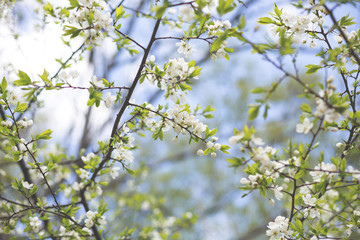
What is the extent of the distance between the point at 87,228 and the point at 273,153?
1098 mm

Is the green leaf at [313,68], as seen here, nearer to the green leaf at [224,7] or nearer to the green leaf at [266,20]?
the green leaf at [266,20]

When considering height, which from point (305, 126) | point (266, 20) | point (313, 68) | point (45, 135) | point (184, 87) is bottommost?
point (305, 126)

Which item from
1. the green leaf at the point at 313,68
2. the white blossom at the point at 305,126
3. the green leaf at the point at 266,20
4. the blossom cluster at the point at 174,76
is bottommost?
the white blossom at the point at 305,126

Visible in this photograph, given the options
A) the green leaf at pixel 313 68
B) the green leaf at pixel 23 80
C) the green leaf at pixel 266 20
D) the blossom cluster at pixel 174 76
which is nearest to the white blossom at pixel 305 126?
the green leaf at pixel 313 68

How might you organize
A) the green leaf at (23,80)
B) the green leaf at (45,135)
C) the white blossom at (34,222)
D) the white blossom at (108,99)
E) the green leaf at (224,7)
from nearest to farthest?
1. the green leaf at (224,7)
2. the green leaf at (23,80)
3. the white blossom at (108,99)
4. the green leaf at (45,135)
5. the white blossom at (34,222)

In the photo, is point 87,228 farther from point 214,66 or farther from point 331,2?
point 214,66

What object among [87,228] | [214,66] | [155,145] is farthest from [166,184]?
[87,228]

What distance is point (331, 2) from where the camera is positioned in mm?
1030

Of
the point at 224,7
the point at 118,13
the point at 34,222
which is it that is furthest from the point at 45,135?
the point at 224,7

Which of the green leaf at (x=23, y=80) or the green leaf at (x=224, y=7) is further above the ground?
the green leaf at (x=23, y=80)

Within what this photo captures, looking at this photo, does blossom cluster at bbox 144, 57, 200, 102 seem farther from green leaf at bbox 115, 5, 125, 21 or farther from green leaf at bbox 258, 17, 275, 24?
green leaf at bbox 258, 17, 275, 24

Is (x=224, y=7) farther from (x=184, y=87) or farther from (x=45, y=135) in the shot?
(x=45, y=135)

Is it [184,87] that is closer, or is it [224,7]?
[224,7]

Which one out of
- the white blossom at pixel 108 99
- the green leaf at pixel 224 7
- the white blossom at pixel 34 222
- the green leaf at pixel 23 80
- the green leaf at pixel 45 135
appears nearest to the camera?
the green leaf at pixel 224 7
